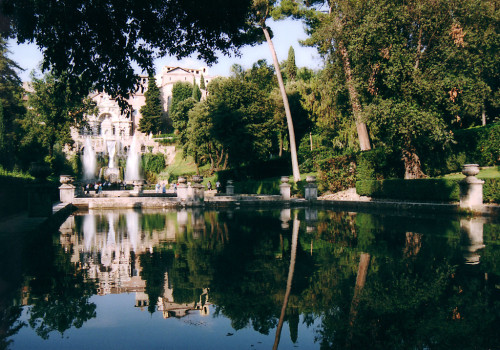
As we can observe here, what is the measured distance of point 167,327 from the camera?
380 centimetres

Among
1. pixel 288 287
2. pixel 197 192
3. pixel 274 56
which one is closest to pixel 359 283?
pixel 288 287

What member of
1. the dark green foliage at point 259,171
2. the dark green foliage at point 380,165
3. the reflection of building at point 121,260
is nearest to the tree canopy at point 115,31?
the reflection of building at point 121,260

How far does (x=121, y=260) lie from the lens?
7.21 metres

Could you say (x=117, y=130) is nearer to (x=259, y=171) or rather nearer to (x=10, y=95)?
(x=10, y=95)

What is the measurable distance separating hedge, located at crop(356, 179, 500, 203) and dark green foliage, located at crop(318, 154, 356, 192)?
317 centimetres

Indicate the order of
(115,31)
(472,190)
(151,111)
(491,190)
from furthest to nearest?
(151,111), (491,190), (472,190), (115,31)

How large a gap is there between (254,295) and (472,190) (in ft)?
44.3

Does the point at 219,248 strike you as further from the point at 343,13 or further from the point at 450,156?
the point at 450,156

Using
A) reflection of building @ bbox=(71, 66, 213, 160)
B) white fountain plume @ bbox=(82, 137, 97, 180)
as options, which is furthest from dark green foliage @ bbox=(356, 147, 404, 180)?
reflection of building @ bbox=(71, 66, 213, 160)

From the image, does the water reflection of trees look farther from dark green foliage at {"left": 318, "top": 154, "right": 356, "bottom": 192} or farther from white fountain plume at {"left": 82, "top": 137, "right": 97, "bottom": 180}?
white fountain plume at {"left": 82, "top": 137, "right": 97, "bottom": 180}

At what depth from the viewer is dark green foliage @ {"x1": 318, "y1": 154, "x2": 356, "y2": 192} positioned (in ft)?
88.1

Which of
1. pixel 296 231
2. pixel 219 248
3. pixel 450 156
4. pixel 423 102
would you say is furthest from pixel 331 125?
pixel 219 248

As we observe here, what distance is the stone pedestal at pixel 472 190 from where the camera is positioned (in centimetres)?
1543

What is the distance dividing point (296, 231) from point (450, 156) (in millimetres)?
15964
